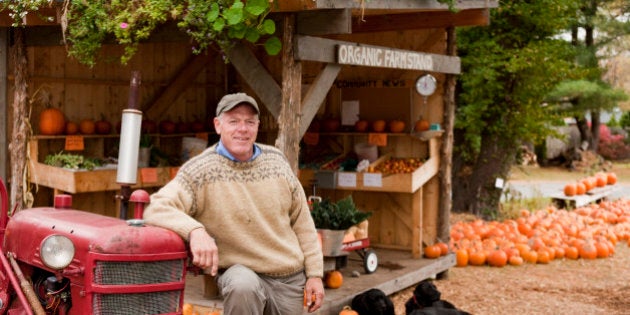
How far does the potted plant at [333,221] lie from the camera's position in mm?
7031

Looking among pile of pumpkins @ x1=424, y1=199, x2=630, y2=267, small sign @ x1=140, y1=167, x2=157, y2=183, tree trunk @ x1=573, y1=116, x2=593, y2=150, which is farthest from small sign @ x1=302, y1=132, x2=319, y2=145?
tree trunk @ x1=573, y1=116, x2=593, y2=150

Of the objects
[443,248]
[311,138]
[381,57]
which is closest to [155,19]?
[381,57]

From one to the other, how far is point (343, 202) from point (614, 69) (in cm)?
1911

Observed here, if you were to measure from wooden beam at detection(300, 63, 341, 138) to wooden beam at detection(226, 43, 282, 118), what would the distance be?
9.1 inches

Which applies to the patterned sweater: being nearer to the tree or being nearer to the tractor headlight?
the tractor headlight

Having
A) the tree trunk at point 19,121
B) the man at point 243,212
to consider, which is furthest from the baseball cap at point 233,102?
the tree trunk at point 19,121

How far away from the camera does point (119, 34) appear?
19.9 feet

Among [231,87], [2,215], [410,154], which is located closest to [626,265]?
[410,154]

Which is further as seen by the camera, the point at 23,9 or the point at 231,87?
the point at 231,87

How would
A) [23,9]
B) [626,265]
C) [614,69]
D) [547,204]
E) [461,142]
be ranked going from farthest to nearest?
[614,69], [547,204], [461,142], [626,265], [23,9]

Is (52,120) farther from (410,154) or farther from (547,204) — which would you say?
(547,204)

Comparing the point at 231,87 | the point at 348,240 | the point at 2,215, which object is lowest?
the point at 348,240

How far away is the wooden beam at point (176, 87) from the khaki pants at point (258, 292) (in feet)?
19.1

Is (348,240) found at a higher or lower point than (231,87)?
lower
